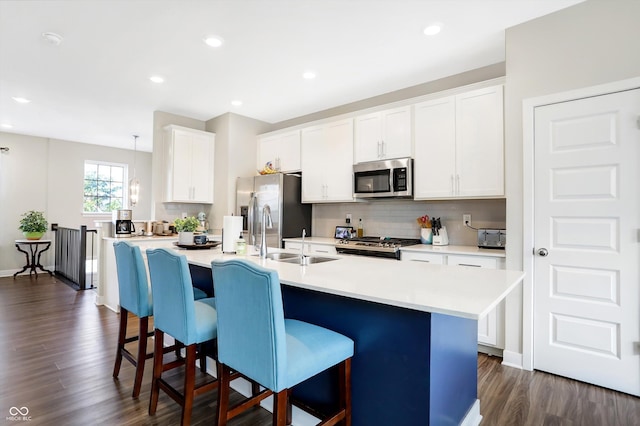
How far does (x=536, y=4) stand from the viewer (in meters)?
2.45

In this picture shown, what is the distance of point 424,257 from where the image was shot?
3.21 meters

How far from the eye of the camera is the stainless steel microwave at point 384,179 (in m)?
3.59

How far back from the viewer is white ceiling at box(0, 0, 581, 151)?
2531 millimetres

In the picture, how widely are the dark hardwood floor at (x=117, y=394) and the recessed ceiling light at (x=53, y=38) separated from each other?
2.73 metres

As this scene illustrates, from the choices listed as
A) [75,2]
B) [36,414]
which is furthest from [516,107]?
[36,414]

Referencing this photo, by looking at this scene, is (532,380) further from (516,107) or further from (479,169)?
(516,107)

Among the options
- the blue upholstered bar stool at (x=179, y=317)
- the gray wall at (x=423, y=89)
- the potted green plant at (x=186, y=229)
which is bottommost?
the blue upholstered bar stool at (x=179, y=317)

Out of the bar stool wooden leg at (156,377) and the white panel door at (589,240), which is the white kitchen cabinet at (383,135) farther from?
the bar stool wooden leg at (156,377)

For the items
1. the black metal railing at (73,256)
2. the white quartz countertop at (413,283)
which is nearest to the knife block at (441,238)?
the white quartz countertop at (413,283)

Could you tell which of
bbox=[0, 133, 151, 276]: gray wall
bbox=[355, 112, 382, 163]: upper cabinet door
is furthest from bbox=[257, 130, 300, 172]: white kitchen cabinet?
bbox=[0, 133, 151, 276]: gray wall

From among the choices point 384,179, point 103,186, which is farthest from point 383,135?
point 103,186

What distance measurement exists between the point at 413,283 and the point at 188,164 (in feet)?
14.1

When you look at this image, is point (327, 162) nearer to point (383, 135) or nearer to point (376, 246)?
point (383, 135)

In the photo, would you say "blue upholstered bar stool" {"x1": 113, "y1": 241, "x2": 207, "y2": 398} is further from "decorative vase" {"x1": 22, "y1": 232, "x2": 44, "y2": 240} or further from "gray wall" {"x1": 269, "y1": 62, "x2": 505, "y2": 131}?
"decorative vase" {"x1": 22, "y1": 232, "x2": 44, "y2": 240}
